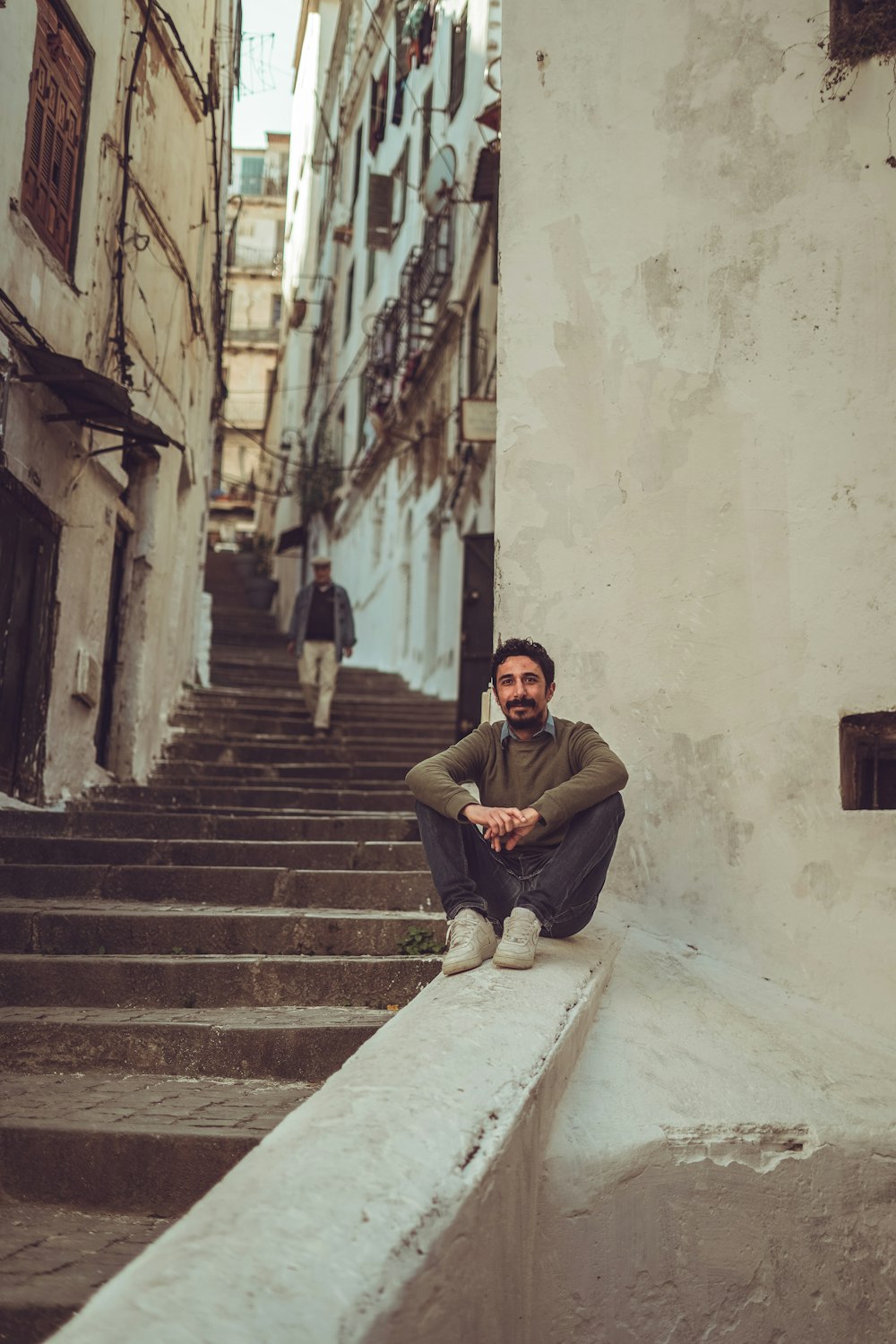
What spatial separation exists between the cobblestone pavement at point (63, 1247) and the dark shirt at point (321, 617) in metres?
8.89

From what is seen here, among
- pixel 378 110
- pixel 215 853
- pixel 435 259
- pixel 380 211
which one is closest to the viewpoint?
pixel 215 853

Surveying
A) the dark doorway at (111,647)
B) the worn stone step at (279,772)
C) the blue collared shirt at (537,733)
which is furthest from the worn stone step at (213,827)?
the blue collared shirt at (537,733)

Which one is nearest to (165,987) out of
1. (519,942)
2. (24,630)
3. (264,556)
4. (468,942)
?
(468,942)

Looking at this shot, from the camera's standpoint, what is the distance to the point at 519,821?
4.03m

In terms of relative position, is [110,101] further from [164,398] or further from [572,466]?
[572,466]

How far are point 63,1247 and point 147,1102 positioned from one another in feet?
2.85

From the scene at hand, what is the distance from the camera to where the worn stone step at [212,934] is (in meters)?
5.17

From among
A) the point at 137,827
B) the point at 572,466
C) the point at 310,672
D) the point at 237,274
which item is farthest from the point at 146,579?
the point at 237,274

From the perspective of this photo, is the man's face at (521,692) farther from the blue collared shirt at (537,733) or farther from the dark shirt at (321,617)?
the dark shirt at (321,617)

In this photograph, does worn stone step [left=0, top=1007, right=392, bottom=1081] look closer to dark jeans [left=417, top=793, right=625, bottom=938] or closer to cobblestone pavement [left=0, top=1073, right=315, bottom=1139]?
cobblestone pavement [left=0, top=1073, right=315, bottom=1139]

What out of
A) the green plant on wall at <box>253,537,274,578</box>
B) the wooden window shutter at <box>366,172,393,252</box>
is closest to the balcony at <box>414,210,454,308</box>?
the wooden window shutter at <box>366,172,393,252</box>

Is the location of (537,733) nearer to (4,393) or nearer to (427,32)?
(4,393)

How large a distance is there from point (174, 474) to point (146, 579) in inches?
57.0

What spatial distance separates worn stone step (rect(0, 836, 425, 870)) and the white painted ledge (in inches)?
114
